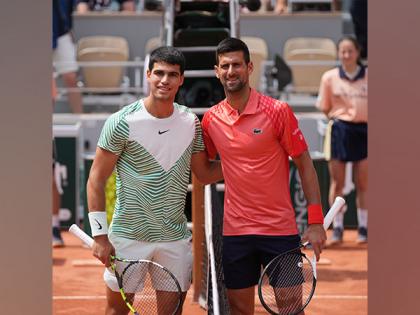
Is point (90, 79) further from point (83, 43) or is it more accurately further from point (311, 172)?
point (311, 172)

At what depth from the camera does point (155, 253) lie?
554 cm

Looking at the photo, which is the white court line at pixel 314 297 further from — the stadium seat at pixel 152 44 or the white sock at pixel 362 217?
the stadium seat at pixel 152 44

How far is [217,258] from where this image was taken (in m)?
6.34

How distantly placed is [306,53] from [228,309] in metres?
8.37

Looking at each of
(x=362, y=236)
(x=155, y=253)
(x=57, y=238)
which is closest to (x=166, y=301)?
(x=155, y=253)

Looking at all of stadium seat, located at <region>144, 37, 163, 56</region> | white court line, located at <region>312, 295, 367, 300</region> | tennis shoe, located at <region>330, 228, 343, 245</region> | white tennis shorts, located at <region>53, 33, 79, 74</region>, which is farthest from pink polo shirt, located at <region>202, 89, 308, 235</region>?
stadium seat, located at <region>144, 37, 163, 56</region>

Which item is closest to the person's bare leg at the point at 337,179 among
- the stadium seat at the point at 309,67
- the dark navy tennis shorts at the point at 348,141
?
the dark navy tennis shorts at the point at 348,141

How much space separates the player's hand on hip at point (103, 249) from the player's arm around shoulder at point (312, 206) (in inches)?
33.0

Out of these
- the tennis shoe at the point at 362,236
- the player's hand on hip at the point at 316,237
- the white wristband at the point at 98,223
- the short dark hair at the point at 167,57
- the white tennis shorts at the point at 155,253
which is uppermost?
the short dark hair at the point at 167,57

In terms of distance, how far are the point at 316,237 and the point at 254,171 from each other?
0.39 metres

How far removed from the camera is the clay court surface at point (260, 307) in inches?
324

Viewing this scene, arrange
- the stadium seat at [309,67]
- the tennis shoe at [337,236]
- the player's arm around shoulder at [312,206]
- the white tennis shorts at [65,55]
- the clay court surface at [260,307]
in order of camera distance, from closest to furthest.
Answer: the player's arm around shoulder at [312,206] < the clay court surface at [260,307] < the tennis shoe at [337,236] < the white tennis shorts at [65,55] < the stadium seat at [309,67]

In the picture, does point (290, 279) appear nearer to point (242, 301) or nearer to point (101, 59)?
point (242, 301)

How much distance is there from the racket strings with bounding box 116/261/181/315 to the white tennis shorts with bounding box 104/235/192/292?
0.17ft
